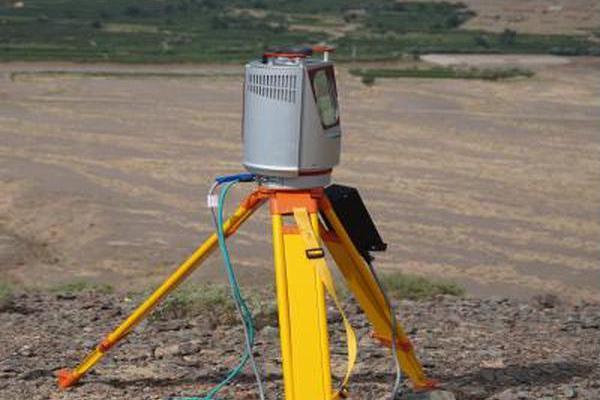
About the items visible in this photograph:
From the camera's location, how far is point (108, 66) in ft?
161

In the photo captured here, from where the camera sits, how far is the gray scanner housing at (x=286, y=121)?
533 centimetres

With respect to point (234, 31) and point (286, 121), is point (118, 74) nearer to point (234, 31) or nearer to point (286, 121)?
point (234, 31)

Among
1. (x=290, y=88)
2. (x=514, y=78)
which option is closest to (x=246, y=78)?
(x=290, y=88)

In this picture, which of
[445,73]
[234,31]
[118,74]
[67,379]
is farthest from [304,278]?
[234,31]

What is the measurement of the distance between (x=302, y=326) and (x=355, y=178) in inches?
780

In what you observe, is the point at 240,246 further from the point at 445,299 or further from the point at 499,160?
the point at 499,160

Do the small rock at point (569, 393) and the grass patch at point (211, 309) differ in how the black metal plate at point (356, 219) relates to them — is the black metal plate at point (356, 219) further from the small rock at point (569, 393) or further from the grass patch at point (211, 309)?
the grass patch at point (211, 309)

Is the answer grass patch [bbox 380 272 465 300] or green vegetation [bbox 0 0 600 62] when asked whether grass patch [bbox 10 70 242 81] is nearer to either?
green vegetation [bbox 0 0 600 62]

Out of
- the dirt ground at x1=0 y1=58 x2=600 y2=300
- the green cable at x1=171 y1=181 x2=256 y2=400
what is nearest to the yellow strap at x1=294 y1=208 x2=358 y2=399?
the green cable at x1=171 y1=181 x2=256 y2=400

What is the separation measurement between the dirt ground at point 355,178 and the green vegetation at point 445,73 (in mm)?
2259

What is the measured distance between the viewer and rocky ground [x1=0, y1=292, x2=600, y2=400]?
21.2 ft

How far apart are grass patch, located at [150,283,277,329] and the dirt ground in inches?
239

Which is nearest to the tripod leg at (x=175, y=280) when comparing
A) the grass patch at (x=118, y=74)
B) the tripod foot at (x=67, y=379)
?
the tripod foot at (x=67, y=379)

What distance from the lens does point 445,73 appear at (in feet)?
153
